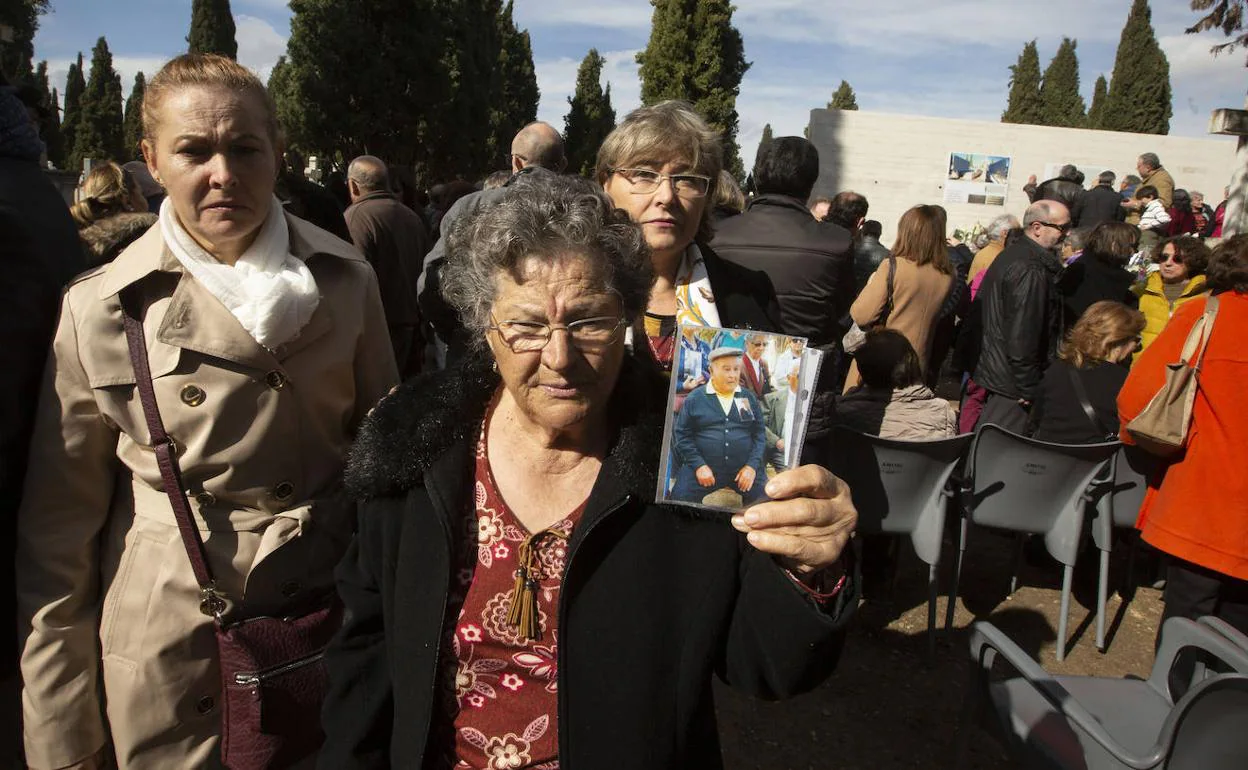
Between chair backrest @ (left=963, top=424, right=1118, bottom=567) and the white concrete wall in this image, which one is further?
the white concrete wall

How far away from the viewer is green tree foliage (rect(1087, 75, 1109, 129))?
40.9 m

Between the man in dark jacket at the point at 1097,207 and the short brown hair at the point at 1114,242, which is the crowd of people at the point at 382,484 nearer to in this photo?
the short brown hair at the point at 1114,242

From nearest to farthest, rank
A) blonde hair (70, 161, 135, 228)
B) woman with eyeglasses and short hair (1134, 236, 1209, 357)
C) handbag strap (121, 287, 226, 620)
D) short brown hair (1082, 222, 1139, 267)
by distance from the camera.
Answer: handbag strap (121, 287, 226, 620) < blonde hair (70, 161, 135, 228) < woman with eyeglasses and short hair (1134, 236, 1209, 357) < short brown hair (1082, 222, 1139, 267)

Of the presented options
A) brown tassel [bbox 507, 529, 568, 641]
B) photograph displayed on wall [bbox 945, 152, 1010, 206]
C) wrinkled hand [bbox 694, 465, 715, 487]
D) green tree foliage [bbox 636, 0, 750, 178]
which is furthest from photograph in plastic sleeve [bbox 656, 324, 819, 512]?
green tree foliage [bbox 636, 0, 750, 178]

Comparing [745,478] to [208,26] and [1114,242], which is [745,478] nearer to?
[1114,242]

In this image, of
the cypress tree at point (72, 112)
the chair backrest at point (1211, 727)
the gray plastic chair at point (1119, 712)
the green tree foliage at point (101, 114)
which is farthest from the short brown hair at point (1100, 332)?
the green tree foliage at point (101, 114)

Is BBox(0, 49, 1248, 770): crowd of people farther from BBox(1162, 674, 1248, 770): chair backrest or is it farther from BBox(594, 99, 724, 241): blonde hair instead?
BBox(1162, 674, 1248, 770): chair backrest

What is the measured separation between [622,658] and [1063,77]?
5640cm

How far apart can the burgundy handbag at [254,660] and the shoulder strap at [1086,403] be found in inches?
166

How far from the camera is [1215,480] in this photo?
3.12 metres

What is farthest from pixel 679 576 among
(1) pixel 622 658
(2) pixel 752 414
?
(2) pixel 752 414

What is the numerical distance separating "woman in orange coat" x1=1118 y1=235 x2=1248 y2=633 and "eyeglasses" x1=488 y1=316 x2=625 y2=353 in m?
2.90

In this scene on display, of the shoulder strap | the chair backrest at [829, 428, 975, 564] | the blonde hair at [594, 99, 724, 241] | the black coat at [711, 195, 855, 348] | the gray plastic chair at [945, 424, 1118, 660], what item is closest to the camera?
the blonde hair at [594, 99, 724, 241]

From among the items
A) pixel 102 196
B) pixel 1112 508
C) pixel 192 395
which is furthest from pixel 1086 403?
pixel 102 196
